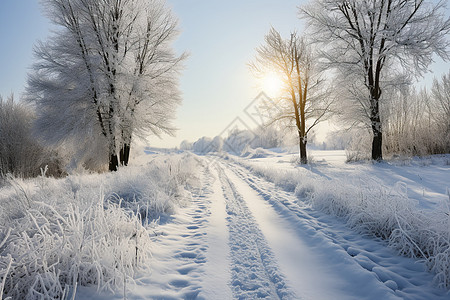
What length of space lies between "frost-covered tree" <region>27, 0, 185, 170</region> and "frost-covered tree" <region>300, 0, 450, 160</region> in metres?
10.5

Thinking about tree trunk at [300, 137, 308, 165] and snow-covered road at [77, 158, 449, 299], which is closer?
snow-covered road at [77, 158, 449, 299]

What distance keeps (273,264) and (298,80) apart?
1381 cm

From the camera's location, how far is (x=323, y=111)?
1375 cm

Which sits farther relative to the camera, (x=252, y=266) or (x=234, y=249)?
(x=234, y=249)

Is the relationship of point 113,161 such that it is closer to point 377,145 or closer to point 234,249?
point 234,249

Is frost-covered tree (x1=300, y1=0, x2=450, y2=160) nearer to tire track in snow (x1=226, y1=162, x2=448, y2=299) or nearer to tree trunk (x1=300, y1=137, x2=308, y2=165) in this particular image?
tree trunk (x1=300, y1=137, x2=308, y2=165)

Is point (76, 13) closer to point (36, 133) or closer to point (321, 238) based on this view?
point (36, 133)

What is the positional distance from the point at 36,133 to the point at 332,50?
57.4 feet

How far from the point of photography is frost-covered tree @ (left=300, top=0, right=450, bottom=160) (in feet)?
32.0

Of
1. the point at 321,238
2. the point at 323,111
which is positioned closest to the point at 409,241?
the point at 321,238

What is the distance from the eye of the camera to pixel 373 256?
9.12ft

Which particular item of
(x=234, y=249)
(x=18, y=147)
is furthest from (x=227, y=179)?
(x=18, y=147)

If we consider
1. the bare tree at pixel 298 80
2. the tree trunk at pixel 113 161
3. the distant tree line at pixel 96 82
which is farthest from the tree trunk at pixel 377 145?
the tree trunk at pixel 113 161

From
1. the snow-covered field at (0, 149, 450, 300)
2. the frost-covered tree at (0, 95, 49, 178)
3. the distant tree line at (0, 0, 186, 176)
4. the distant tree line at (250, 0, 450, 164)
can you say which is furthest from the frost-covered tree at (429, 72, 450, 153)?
the frost-covered tree at (0, 95, 49, 178)
